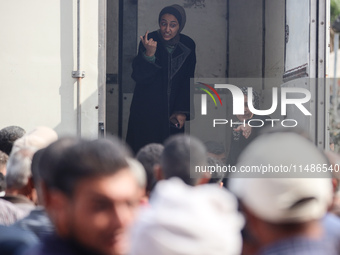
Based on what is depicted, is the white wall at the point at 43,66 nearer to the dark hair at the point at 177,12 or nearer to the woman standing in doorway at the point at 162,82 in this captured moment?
the woman standing in doorway at the point at 162,82

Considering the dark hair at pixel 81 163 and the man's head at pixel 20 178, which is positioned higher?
the dark hair at pixel 81 163

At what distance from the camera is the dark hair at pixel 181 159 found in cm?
270

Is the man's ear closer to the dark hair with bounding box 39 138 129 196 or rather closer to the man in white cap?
the dark hair with bounding box 39 138 129 196

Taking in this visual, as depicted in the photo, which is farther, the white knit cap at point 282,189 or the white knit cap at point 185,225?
the white knit cap at point 282,189

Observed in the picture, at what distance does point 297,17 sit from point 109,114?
9.27 feet

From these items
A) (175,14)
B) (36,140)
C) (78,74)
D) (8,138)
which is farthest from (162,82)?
(36,140)

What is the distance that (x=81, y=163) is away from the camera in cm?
159

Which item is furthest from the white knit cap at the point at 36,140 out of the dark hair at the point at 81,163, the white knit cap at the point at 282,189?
the white knit cap at the point at 282,189

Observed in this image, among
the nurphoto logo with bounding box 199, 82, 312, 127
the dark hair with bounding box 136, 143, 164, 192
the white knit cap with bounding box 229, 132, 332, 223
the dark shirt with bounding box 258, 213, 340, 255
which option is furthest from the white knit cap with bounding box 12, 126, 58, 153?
the nurphoto logo with bounding box 199, 82, 312, 127

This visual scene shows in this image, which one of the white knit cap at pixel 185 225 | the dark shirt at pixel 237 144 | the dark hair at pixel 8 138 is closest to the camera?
the white knit cap at pixel 185 225

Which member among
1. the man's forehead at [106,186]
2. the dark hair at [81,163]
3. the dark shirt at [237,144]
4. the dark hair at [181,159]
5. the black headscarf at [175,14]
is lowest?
the dark shirt at [237,144]

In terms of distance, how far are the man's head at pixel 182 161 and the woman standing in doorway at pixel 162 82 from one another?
162 inches

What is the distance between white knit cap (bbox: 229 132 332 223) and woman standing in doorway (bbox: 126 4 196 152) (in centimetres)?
536

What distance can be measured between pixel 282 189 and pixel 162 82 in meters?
5.84
